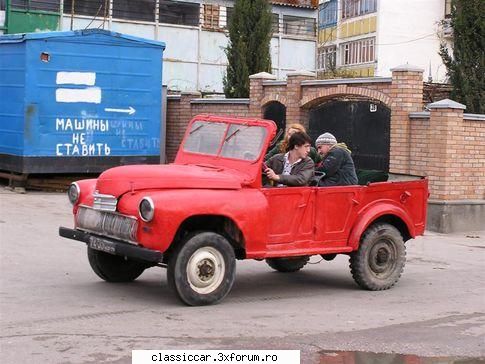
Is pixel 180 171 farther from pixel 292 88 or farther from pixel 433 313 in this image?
pixel 292 88

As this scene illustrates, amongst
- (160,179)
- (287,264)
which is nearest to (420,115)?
(287,264)

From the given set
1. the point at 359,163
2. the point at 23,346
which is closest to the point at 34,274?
the point at 23,346

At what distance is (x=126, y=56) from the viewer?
736 inches

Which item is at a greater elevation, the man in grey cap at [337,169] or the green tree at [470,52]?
the green tree at [470,52]

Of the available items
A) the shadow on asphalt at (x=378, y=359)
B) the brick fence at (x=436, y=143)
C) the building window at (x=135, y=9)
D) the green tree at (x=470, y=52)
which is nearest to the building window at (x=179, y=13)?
the building window at (x=135, y=9)

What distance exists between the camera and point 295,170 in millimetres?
9602

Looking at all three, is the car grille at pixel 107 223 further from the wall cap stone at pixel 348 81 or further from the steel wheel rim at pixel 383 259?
the wall cap stone at pixel 348 81

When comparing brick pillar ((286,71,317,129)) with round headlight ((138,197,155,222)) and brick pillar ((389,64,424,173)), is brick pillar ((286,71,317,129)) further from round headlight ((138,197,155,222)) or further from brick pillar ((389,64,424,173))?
round headlight ((138,197,155,222))

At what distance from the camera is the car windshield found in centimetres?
930

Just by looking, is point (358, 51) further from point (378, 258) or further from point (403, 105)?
point (378, 258)

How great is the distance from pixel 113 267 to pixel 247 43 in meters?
14.8

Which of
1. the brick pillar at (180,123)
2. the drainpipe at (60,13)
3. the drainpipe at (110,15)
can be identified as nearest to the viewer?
the brick pillar at (180,123)

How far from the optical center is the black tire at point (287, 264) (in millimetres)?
10789

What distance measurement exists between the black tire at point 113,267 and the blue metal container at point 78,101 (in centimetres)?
826
